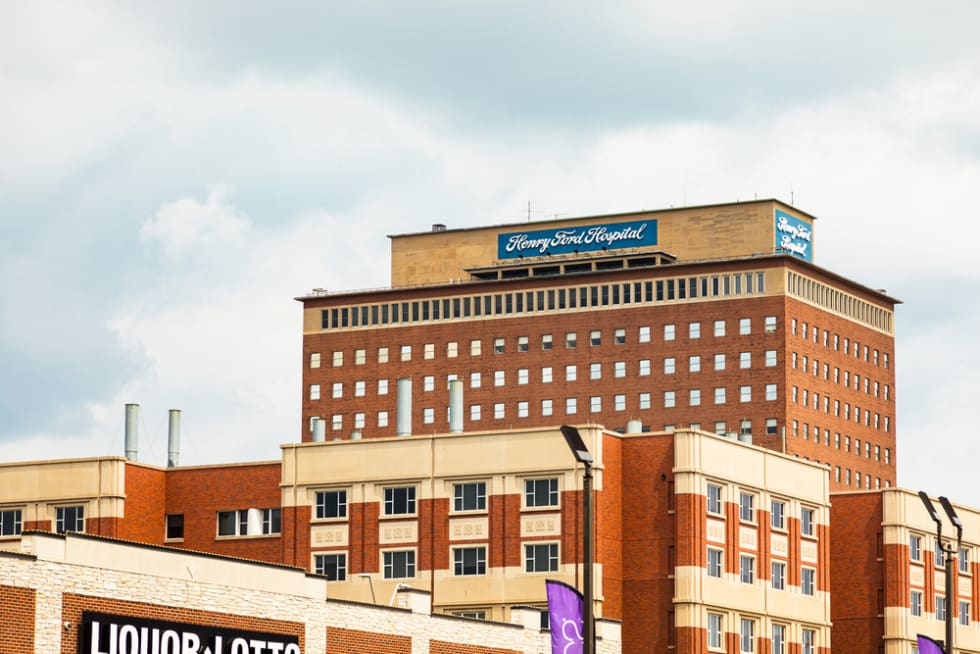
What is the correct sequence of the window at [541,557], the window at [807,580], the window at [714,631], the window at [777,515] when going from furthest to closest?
the window at [807,580] → the window at [777,515] → the window at [714,631] → the window at [541,557]

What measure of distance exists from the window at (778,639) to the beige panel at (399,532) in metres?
20.2

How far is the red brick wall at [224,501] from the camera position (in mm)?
114438

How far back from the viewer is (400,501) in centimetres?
11050

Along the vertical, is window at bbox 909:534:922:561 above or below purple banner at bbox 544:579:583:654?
above

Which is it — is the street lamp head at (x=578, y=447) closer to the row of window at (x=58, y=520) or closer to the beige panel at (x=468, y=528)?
the beige panel at (x=468, y=528)

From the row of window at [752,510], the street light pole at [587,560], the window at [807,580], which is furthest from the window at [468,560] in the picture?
the street light pole at [587,560]

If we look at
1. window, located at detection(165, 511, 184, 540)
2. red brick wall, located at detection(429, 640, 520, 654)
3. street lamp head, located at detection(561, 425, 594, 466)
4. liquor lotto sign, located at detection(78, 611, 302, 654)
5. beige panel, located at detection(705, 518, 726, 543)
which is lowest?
liquor lotto sign, located at detection(78, 611, 302, 654)

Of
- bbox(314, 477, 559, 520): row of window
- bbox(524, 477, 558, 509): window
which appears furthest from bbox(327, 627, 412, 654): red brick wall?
bbox(314, 477, 559, 520): row of window

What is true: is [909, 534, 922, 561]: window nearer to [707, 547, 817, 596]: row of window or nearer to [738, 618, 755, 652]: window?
[707, 547, 817, 596]: row of window

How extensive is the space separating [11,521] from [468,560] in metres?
26.2

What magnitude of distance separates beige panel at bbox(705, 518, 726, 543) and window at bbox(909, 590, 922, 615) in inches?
824

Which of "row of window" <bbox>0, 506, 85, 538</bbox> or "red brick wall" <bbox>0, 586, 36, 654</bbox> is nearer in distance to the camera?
"red brick wall" <bbox>0, 586, 36, 654</bbox>

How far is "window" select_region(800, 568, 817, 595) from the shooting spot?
381 feet

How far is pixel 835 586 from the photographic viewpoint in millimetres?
125938
